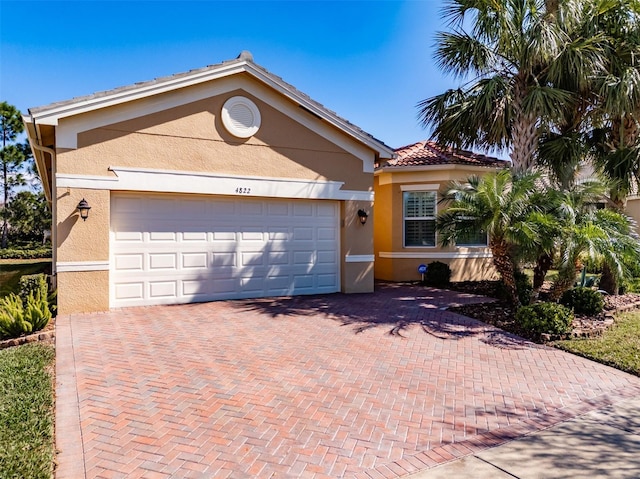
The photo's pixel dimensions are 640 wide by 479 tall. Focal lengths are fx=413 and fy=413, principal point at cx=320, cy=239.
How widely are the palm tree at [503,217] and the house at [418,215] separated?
4.69 metres

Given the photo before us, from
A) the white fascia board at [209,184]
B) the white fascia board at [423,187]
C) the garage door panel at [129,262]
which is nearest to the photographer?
the white fascia board at [209,184]

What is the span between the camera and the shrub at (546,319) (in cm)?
852

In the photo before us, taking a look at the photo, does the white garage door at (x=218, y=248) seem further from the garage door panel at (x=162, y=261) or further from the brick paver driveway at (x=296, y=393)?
the brick paver driveway at (x=296, y=393)

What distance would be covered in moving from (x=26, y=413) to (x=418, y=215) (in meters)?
13.5

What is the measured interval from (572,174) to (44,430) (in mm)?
12406

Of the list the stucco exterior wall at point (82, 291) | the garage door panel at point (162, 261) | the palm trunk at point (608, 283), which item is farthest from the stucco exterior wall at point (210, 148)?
the palm trunk at point (608, 283)

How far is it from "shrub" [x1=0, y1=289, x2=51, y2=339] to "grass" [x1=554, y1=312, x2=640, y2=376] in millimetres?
10242

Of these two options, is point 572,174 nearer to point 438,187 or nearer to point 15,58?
point 438,187

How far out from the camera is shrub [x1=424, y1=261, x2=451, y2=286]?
14.8 metres

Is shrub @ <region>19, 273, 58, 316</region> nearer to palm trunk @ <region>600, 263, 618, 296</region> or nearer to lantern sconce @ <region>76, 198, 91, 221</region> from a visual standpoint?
lantern sconce @ <region>76, 198, 91, 221</region>

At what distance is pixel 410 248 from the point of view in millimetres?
15812

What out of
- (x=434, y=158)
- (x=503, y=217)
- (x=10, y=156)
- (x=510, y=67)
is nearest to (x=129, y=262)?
(x=503, y=217)

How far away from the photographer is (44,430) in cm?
443

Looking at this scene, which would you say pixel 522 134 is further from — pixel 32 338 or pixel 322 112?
pixel 32 338
